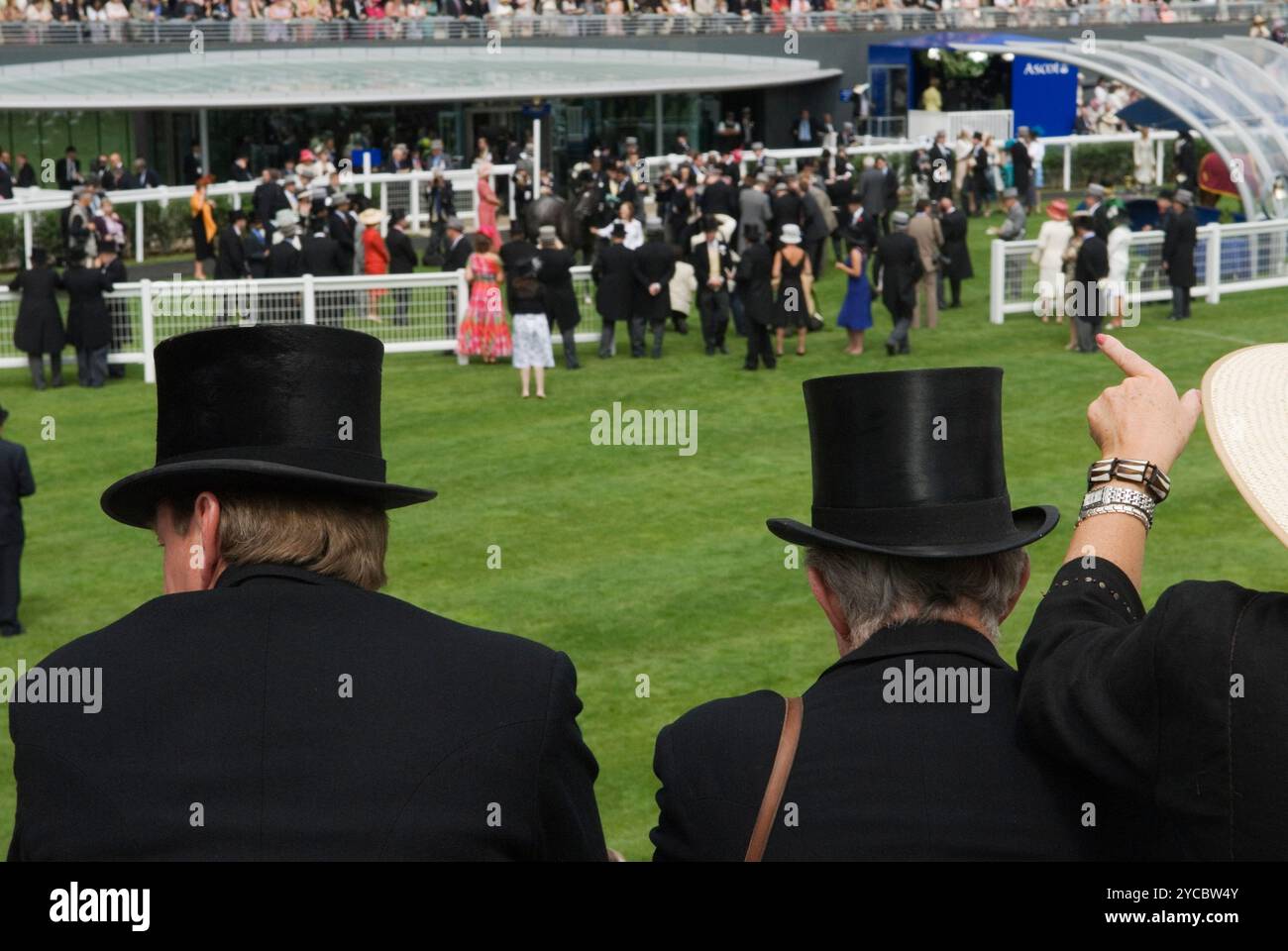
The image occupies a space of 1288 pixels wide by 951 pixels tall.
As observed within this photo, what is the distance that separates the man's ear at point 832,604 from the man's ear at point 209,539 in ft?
3.27

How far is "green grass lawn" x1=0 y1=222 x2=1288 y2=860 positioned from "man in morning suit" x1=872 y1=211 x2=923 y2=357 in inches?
11.6

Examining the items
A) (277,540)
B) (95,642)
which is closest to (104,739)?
(95,642)

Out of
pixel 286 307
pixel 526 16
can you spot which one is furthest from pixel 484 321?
pixel 526 16

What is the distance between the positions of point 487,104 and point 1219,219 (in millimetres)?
17106

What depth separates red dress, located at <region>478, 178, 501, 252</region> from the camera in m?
25.8

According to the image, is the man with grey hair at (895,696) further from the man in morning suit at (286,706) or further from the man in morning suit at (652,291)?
the man in morning suit at (652,291)

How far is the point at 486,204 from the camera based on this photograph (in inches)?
1030

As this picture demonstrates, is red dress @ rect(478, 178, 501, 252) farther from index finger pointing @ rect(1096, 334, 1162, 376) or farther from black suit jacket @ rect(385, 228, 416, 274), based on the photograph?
index finger pointing @ rect(1096, 334, 1162, 376)

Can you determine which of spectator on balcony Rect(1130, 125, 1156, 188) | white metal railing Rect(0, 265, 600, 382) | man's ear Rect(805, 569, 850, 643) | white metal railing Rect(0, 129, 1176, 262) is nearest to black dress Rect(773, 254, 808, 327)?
white metal railing Rect(0, 265, 600, 382)

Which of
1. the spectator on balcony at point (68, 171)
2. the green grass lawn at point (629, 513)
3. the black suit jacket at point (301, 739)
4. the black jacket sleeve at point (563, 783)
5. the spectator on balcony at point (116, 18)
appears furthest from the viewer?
the spectator on balcony at point (116, 18)

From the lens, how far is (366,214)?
21.9m

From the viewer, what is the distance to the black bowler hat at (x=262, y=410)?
9.88 feet

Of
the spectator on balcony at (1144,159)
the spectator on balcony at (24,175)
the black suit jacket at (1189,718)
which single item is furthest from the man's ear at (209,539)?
the spectator on balcony at (1144,159)

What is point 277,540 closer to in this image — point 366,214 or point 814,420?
point 814,420
